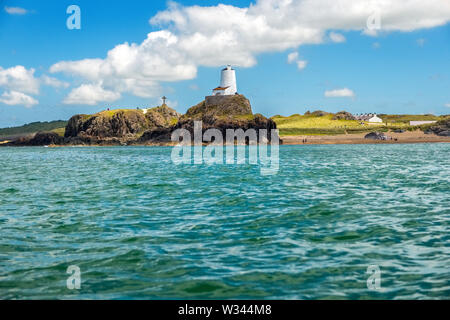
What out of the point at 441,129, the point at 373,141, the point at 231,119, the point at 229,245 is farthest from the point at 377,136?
the point at 229,245

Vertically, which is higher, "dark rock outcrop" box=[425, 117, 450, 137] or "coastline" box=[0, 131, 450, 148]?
"dark rock outcrop" box=[425, 117, 450, 137]

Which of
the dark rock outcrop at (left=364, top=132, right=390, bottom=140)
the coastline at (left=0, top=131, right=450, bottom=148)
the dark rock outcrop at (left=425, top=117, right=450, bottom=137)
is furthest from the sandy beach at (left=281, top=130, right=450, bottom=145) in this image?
the dark rock outcrop at (left=425, top=117, right=450, bottom=137)

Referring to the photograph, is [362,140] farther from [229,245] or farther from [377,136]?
[229,245]

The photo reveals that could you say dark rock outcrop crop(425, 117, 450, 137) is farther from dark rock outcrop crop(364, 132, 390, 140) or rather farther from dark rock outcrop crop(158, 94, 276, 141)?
dark rock outcrop crop(158, 94, 276, 141)

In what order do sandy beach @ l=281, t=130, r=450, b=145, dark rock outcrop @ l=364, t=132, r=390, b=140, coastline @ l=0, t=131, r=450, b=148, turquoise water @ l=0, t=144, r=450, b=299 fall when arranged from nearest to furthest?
turquoise water @ l=0, t=144, r=450, b=299 → coastline @ l=0, t=131, r=450, b=148 → sandy beach @ l=281, t=130, r=450, b=145 → dark rock outcrop @ l=364, t=132, r=390, b=140

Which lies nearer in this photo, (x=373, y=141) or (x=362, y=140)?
(x=373, y=141)

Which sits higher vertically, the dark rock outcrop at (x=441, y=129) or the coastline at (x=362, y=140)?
the dark rock outcrop at (x=441, y=129)

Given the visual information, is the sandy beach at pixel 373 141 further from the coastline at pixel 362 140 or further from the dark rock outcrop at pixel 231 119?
the dark rock outcrop at pixel 231 119

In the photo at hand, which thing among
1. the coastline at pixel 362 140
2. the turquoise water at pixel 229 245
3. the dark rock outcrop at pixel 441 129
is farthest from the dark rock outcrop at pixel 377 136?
the turquoise water at pixel 229 245

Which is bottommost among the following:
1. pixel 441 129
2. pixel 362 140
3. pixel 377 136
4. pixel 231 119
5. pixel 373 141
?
pixel 373 141

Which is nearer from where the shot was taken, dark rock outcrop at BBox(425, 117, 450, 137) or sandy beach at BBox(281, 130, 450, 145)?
sandy beach at BBox(281, 130, 450, 145)
